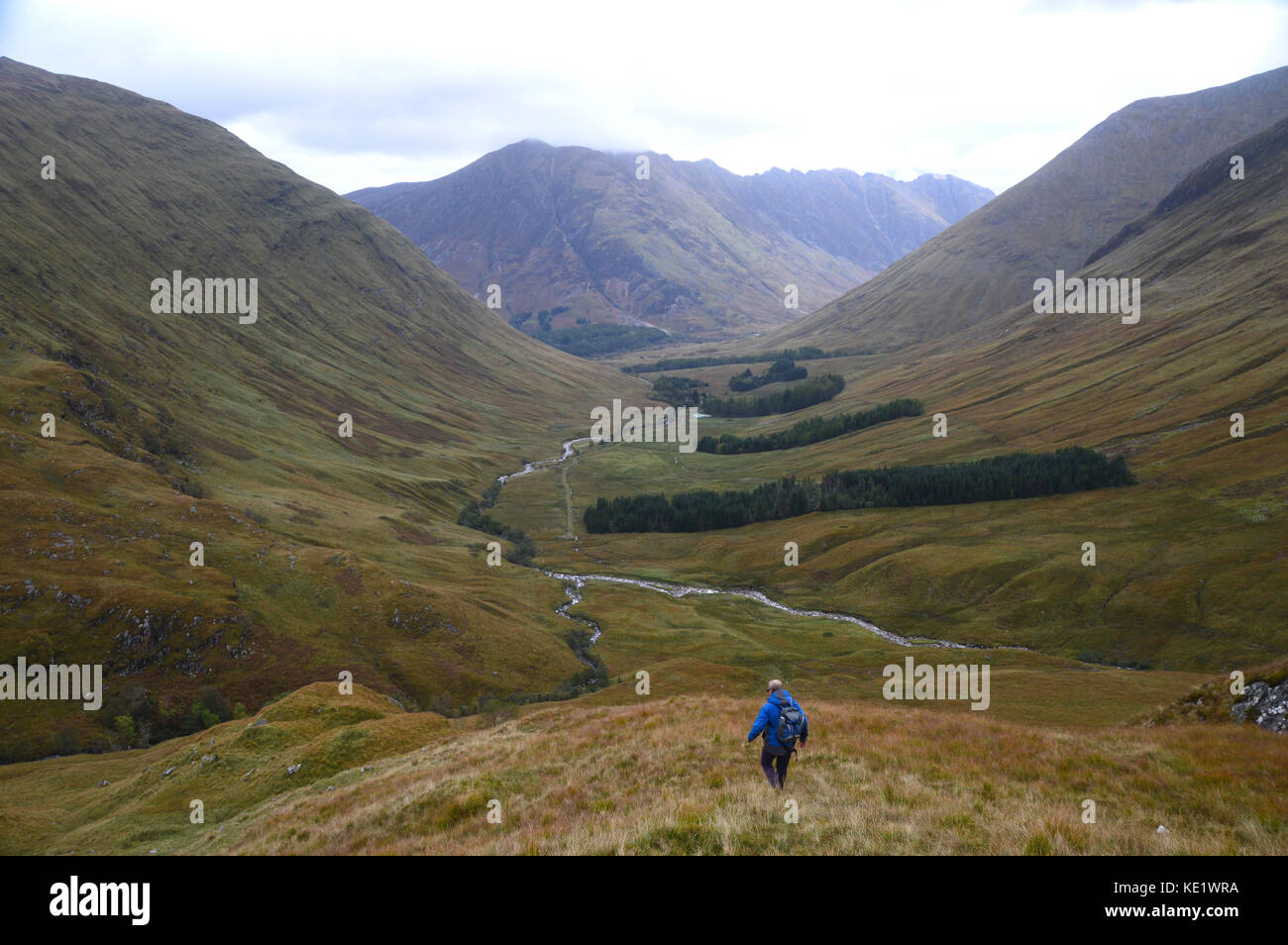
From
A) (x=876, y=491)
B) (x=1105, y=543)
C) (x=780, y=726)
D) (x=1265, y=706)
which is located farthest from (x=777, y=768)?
(x=876, y=491)

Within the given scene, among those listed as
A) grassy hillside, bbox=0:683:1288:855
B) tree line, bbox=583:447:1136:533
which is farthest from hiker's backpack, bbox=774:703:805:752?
tree line, bbox=583:447:1136:533

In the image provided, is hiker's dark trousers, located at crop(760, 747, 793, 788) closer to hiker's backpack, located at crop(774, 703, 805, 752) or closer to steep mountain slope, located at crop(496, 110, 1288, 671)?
hiker's backpack, located at crop(774, 703, 805, 752)

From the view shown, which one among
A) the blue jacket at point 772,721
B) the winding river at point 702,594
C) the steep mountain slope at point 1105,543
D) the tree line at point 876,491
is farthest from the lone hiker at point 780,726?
the tree line at point 876,491

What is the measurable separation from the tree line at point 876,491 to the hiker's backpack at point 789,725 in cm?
15651

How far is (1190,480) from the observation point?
132 meters

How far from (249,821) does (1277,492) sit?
15076cm

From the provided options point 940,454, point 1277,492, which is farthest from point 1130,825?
point 940,454

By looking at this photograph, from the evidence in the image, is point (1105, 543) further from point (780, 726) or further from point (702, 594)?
point (780, 726)

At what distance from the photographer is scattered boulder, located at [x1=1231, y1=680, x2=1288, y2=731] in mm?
24984

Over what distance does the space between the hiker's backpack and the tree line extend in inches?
6162

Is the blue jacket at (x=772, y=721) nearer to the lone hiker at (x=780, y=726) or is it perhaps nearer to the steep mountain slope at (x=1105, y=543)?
the lone hiker at (x=780, y=726)

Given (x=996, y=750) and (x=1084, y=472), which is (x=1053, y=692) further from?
(x=1084, y=472)

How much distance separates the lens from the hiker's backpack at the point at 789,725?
64.9 ft

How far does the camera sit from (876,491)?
17662 centimetres
